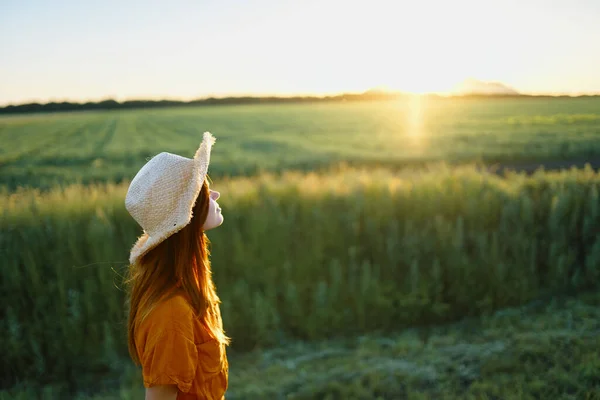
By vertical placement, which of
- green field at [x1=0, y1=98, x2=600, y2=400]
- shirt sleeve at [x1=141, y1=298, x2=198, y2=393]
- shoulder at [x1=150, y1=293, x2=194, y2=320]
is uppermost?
shoulder at [x1=150, y1=293, x2=194, y2=320]

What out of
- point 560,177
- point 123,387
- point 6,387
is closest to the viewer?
point 123,387

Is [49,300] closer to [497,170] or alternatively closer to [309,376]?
[309,376]

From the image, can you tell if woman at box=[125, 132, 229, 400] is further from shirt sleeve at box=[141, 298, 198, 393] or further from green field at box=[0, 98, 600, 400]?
green field at box=[0, 98, 600, 400]

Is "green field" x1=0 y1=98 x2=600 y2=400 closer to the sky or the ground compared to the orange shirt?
closer to the ground

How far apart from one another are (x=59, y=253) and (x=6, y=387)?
1.64 metres

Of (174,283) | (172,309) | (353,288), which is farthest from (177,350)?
(353,288)

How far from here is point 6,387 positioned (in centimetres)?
598

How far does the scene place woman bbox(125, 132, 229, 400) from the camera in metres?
2.15

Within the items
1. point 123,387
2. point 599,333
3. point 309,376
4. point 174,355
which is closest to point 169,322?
point 174,355

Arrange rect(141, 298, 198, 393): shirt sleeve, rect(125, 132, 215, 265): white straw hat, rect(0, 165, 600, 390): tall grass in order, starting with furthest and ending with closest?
1. rect(0, 165, 600, 390): tall grass
2. rect(125, 132, 215, 265): white straw hat
3. rect(141, 298, 198, 393): shirt sleeve

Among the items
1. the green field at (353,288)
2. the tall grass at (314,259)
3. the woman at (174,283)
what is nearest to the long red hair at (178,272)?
the woman at (174,283)

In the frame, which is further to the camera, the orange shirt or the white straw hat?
the white straw hat

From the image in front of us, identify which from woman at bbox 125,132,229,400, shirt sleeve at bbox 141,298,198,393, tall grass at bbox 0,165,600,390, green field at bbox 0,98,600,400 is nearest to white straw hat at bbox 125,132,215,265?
woman at bbox 125,132,229,400

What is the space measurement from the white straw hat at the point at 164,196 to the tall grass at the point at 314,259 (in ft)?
14.2
